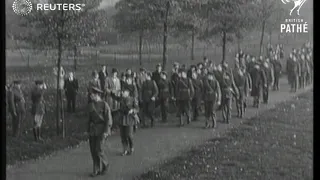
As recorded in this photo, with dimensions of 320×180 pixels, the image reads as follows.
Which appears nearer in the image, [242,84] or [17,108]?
[17,108]

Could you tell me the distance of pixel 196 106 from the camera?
3.32m

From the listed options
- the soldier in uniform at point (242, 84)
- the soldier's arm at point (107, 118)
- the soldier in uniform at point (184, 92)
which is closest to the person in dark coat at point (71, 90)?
the soldier's arm at point (107, 118)

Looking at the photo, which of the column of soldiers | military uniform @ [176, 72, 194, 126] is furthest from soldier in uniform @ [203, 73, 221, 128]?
military uniform @ [176, 72, 194, 126]

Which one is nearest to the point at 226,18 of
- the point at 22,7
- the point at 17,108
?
the point at 22,7

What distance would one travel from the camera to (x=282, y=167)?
3172 millimetres

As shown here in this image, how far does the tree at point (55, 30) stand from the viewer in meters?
3.20

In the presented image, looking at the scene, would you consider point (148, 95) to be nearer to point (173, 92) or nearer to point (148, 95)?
point (148, 95)

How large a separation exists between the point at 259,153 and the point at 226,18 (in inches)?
39.4

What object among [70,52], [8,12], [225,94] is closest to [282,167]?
[225,94]

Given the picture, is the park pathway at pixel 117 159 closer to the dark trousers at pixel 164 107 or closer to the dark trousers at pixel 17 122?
the dark trousers at pixel 164 107

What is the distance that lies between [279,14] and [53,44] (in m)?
1.64

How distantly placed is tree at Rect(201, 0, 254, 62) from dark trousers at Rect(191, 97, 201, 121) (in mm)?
353

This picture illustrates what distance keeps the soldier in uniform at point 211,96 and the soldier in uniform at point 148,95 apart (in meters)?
0.37

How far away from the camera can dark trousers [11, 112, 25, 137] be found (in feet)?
10.5
